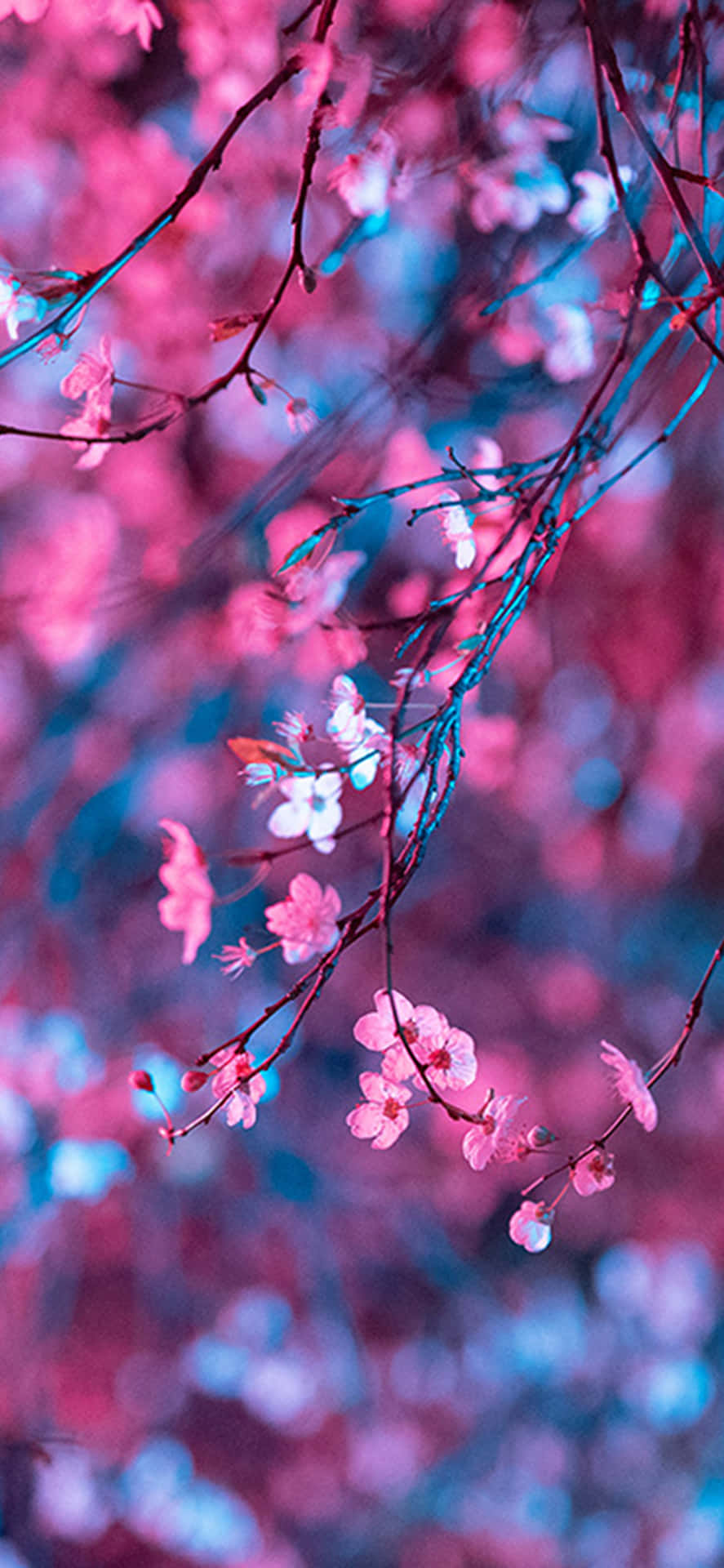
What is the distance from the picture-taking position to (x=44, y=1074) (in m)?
1.21

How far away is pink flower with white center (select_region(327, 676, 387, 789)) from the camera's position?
0.53 meters

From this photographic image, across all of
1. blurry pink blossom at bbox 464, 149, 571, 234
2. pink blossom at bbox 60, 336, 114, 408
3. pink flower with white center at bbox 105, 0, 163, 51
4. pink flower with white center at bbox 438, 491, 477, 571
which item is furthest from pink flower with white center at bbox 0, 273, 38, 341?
blurry pink blossom at bbox 464, 149, 571, 234

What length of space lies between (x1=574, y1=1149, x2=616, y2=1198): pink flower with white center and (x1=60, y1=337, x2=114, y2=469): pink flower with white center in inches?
22.4

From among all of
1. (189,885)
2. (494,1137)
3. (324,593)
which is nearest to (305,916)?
(189,885)

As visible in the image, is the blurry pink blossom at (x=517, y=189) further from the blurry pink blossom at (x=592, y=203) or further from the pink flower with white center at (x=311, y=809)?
the pink flower with white center at (x=311, y=809)

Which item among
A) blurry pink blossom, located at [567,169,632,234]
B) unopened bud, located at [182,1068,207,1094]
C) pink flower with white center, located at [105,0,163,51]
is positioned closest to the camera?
unopened bud, located at [182,1068,207,1094]

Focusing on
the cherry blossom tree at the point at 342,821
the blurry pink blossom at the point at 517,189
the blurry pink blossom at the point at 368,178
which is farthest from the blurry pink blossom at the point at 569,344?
the blurry pink blossom at the point at 368,178

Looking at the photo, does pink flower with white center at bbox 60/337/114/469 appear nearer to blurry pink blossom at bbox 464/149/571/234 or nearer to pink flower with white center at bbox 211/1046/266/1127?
pink flower with white center at bbox 211/1046/266/1127

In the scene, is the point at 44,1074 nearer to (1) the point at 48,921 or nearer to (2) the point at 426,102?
(1) the point at 48,921

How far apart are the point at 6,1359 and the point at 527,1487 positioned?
0.76 meters

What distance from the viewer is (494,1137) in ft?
1.74

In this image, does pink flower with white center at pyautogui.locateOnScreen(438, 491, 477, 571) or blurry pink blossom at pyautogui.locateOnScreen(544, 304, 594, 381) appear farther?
blurry pink blossom at pyautogui.locateOnScreen(544, 304, 594, 381)

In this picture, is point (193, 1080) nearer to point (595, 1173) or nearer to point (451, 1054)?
point (451, 1054)

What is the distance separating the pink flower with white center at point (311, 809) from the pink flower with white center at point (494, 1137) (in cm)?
21
